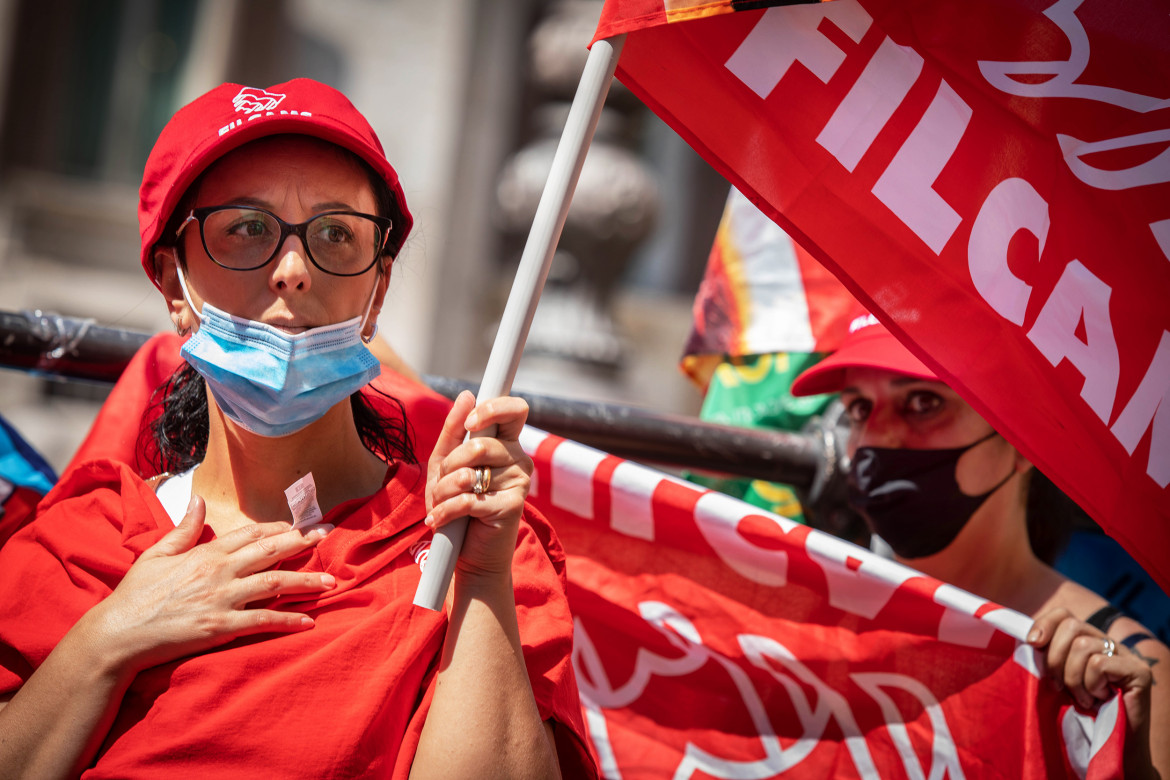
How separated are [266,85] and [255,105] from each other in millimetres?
9281

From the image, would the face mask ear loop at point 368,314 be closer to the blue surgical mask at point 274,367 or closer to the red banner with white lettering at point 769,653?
the blue surgical mask at point 274,367

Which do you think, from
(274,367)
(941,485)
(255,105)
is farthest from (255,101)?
(941,485)

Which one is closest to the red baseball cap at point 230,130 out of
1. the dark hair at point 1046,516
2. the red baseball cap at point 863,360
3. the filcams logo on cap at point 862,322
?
the red baseball cap at point 863,360

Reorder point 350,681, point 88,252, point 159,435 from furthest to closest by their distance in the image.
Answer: point 88,252
point 159,435
point 350,681

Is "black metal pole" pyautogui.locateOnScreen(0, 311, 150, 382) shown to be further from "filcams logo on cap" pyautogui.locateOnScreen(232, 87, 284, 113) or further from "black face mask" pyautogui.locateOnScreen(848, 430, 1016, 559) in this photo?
"black face mask" pyautogui.locateOnScreen(848, 430, 1016, 559)

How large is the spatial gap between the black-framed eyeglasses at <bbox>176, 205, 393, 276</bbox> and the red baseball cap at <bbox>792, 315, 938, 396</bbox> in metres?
1.37

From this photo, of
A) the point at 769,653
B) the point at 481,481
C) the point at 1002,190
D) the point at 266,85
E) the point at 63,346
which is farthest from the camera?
the point at 266,85

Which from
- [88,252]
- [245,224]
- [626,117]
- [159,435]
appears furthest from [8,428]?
[88,252]

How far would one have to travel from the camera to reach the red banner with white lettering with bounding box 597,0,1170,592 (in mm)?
1909

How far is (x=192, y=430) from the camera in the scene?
2.21 m

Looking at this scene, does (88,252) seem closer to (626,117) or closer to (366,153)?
(626,117)

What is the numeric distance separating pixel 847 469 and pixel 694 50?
150 cm

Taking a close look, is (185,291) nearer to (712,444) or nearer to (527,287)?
(527,287)

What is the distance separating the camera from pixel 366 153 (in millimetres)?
1905
